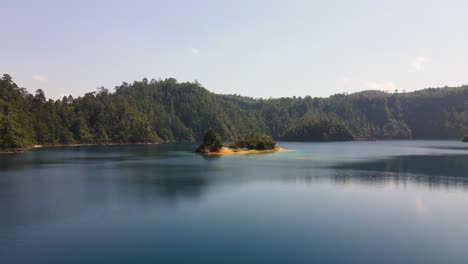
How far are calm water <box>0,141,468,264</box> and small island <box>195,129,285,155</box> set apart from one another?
85.0m

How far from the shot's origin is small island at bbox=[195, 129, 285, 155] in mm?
176000

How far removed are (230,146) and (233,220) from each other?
138 meters

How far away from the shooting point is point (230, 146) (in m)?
189

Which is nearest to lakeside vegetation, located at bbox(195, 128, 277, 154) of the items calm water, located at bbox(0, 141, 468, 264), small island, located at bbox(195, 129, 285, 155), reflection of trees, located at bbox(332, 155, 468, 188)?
small island, located at bbox(195, 129, 285, 155)

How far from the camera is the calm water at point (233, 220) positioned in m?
37.6

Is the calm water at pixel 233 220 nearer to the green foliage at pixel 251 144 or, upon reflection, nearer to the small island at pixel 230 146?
the small island at pixel 230 146

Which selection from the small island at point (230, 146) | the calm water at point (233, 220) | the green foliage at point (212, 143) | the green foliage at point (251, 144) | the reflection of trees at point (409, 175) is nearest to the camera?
the calm water at point (233, 220)

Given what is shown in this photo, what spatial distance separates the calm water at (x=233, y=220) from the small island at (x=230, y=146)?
85.0 metres

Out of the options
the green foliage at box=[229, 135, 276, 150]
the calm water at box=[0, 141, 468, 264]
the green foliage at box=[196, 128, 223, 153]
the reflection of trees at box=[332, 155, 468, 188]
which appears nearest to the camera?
the calm water at box=[0, 141, 468, 264]

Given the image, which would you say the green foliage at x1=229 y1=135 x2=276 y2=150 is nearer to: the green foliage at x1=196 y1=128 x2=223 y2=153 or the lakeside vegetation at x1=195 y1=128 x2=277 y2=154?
the lakeside vegetation at x1=195 y1=128 x2=277 y2=154

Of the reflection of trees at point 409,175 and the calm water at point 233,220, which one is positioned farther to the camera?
the reflection of trees at point 409,175

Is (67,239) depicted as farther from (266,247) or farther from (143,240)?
(266,247)

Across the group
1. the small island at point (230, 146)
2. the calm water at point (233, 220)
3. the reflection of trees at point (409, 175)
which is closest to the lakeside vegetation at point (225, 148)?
the small island at point (230, 146)

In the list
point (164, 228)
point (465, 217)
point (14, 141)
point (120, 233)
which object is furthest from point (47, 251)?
point (14, 141)
